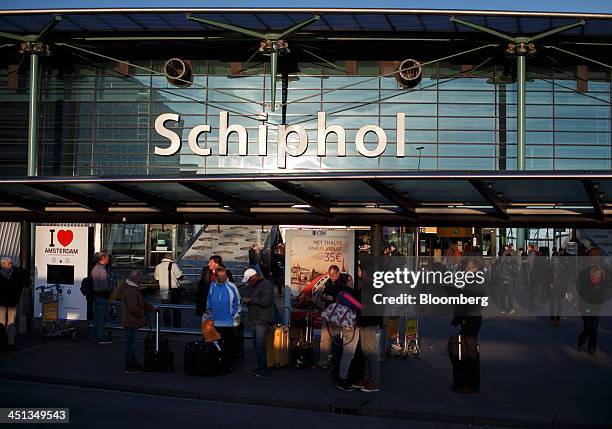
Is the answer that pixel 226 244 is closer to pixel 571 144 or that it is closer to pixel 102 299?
pixel 571 144

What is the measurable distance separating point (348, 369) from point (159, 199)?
523 cm

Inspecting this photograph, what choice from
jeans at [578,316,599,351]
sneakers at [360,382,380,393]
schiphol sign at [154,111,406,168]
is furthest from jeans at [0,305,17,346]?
schiphol sign at [154,111,406,168]

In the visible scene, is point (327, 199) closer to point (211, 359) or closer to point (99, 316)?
point (211, 359)

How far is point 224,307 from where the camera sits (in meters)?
13.8

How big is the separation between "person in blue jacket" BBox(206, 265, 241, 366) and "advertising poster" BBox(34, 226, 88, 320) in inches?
171

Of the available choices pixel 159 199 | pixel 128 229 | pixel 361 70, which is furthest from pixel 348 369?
pixel 128 229

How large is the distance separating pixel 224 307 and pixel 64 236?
17.0 feet

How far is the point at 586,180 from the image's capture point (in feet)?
38.5

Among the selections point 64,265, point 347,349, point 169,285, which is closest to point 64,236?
point 64,265

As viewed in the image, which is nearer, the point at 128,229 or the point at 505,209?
the point at 505,209

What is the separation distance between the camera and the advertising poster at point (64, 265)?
1716 centimetres

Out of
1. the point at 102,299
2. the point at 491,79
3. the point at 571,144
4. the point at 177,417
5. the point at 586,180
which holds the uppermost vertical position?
the point at 491,79

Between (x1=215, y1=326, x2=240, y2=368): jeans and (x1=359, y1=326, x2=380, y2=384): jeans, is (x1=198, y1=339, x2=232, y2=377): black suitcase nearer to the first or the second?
(x1=215, y1=326, x2=240, y2=368): jeans

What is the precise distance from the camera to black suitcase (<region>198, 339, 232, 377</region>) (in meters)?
13.5
